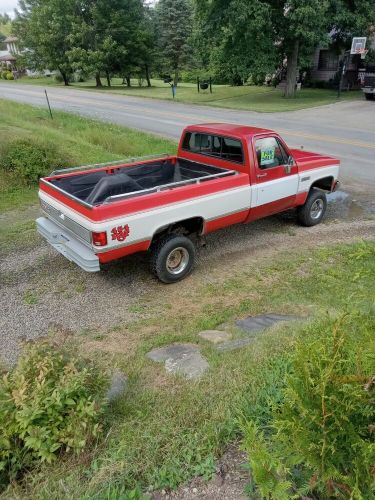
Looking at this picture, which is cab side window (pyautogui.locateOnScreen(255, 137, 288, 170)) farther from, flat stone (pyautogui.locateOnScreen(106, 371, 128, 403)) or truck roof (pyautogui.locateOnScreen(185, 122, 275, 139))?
flat stone (pyautogui.locateOnScreen(106, 371, 128, 403))

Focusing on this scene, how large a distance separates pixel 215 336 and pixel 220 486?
1949 mm

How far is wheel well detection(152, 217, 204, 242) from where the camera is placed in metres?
5.51

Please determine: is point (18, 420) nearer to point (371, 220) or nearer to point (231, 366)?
point (231, 366)

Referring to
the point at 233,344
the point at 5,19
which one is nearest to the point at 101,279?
the point at 233,344

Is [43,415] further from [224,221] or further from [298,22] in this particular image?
[298,22]

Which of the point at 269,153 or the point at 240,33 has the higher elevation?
the point at 240,33

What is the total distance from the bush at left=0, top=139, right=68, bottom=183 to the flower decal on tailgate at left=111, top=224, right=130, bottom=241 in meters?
6.01

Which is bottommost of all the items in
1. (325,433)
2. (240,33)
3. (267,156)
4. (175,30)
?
(325,433)

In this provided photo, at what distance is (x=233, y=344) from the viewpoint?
417cm

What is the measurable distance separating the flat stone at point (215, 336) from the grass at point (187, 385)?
9 cm

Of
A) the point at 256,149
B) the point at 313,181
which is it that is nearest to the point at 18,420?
the point at 256,149

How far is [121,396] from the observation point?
335 centimetres

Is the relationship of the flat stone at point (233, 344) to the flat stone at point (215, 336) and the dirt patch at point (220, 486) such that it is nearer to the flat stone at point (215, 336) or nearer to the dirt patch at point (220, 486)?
the flat stone at point (215, 336)

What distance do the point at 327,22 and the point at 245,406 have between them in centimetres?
2816
